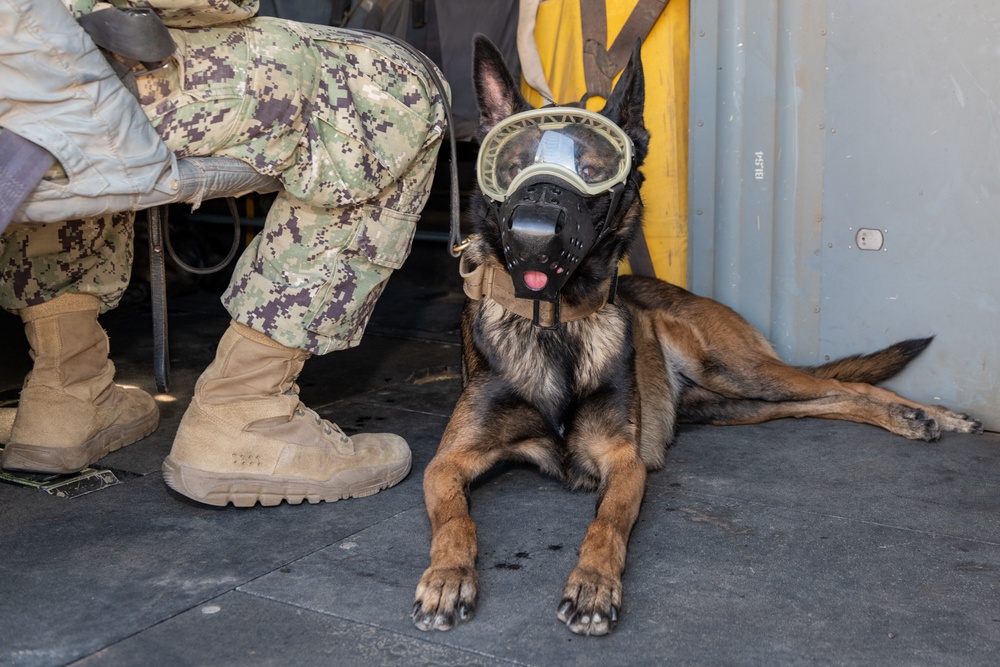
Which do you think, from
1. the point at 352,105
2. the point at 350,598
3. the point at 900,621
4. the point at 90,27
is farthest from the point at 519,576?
A: the point at 90,27

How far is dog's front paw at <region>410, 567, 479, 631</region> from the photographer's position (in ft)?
6.60

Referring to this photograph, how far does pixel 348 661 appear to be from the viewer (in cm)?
188

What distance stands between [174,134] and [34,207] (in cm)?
35

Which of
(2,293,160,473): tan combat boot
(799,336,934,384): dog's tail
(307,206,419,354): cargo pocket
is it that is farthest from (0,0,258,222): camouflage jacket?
(799,336,934,384): dog's tail

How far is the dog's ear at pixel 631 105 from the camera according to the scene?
8.79 ft

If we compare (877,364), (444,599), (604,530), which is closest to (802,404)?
(877,364)

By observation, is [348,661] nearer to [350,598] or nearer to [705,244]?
[350,598]

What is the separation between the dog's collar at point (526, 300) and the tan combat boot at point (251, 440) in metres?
0.54

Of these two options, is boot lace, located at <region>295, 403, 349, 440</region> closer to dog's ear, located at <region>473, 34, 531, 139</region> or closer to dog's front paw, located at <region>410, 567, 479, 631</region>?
dog's front paw, located at <region>410, 567, 479, 631</region>

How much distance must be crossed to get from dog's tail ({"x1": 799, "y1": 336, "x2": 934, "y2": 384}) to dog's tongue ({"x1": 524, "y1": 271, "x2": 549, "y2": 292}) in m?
1.47

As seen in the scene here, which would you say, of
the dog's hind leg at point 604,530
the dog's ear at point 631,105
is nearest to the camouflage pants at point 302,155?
the dog's ear at point 631,105

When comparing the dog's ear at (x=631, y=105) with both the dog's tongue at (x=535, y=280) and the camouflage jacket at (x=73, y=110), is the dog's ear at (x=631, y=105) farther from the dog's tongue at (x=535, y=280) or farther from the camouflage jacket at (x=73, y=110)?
the camouflage jacket at (x=73, y=110)

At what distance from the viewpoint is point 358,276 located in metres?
2.64

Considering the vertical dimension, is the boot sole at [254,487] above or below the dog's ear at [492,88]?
below
